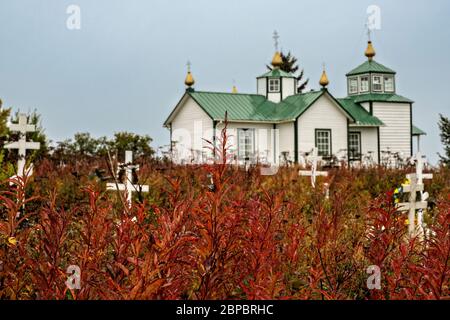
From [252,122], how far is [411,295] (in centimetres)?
2785

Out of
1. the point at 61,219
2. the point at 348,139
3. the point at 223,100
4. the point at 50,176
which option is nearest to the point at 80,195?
the point at 50,176

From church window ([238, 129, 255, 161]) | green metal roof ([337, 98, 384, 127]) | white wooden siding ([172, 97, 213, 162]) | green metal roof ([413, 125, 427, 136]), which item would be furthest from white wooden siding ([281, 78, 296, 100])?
green metal roof ([413, 125, 427, 136])

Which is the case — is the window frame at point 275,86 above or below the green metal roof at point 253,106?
above

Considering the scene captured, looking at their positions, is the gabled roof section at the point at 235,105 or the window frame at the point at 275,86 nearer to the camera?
the gabled roof section at the point at 235,105

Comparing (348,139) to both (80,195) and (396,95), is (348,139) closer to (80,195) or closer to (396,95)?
(396,95)

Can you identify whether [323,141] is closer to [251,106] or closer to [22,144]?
[251,106]

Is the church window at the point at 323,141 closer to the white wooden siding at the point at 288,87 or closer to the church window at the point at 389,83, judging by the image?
the white wooden siding at the point at 288,87

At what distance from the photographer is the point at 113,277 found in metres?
2.35

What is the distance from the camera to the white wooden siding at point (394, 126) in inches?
1357

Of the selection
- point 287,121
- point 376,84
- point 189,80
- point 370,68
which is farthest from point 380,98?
point 189,80

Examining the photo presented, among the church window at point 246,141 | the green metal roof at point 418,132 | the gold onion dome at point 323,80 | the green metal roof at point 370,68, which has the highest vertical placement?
the green metal roof at point 370,68

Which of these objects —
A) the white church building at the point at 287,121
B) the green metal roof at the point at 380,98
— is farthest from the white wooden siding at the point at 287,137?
the green metal roof at the point at 380,98

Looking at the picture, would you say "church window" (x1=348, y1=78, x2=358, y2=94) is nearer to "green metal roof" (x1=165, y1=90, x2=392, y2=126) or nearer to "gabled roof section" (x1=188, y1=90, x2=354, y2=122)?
"green metal roof" (x1=165, y1=90, x2=392, y2=126)
